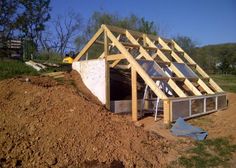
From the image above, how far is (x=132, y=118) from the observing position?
26.7 feet

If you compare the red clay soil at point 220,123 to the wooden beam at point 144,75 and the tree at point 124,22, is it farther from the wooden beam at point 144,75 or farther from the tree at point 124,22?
the tree at point 124,22

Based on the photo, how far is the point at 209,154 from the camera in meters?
5.42

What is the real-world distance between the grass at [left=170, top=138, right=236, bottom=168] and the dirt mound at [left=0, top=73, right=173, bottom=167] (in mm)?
383

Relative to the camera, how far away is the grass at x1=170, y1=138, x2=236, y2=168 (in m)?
4.95

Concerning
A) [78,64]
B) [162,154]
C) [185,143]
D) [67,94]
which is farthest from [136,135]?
[78,64]

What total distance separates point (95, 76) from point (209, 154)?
174 inches

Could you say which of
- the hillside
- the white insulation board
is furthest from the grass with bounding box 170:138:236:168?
the hillside

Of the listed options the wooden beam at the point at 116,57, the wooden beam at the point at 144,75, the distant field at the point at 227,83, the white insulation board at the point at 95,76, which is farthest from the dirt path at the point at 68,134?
the distant field at the point at 227,83

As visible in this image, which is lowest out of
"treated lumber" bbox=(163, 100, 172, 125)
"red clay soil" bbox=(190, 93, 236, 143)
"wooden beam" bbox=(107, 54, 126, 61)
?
"red clay soil" bbox=(190, 93, 236, 143)

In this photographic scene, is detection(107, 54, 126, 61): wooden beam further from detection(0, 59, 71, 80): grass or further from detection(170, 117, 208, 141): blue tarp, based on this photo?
detection(0, 59, 71, 80): grass

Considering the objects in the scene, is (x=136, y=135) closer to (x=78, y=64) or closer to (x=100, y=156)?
(x=100, y=156)

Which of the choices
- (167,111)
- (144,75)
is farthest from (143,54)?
(167,111)

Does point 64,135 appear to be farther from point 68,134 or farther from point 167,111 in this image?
point 167,111

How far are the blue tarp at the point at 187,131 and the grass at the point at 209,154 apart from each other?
10.2 inches
